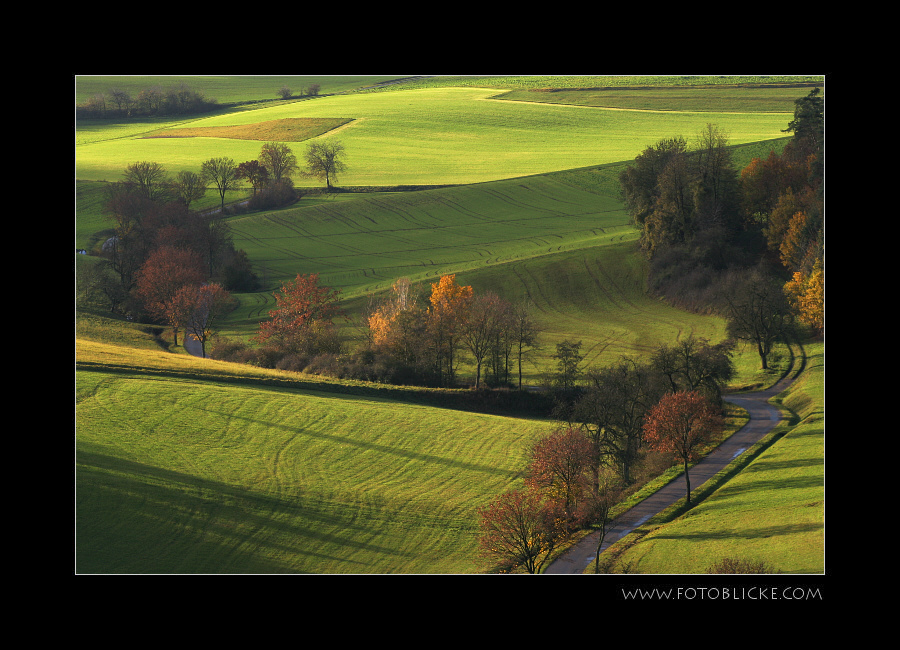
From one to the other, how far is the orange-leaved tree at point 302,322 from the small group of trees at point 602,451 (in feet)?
Answer: 76.9

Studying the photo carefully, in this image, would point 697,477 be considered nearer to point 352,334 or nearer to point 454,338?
point 454,338

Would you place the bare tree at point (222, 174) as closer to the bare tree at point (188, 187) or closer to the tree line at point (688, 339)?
the bare tree at point (188, 187)

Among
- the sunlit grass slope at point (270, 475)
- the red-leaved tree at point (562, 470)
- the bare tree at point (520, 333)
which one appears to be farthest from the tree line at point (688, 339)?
the sunlit grass slope at point (270, 475)

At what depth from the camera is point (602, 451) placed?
4256cm

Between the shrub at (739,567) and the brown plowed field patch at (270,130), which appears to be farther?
the brown plowed field patch at (270,130)

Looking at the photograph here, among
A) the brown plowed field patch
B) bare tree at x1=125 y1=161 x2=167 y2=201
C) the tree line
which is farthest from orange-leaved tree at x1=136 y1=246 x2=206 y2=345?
the brown plowed field patch

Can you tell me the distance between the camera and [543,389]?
59.8m

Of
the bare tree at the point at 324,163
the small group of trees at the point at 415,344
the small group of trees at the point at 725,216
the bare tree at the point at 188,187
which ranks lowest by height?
the small group of trees at the point at 415,344

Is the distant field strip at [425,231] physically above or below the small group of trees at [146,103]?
below

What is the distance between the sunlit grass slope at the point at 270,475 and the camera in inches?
1314

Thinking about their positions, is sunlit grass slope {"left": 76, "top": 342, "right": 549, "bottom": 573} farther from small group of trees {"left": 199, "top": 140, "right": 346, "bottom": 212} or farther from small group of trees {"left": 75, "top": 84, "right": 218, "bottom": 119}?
small group of trees {"left": 75, "top": 84, "right": 218, "bottom": 119}

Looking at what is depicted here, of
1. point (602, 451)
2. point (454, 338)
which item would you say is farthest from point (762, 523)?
point (454, 338)
